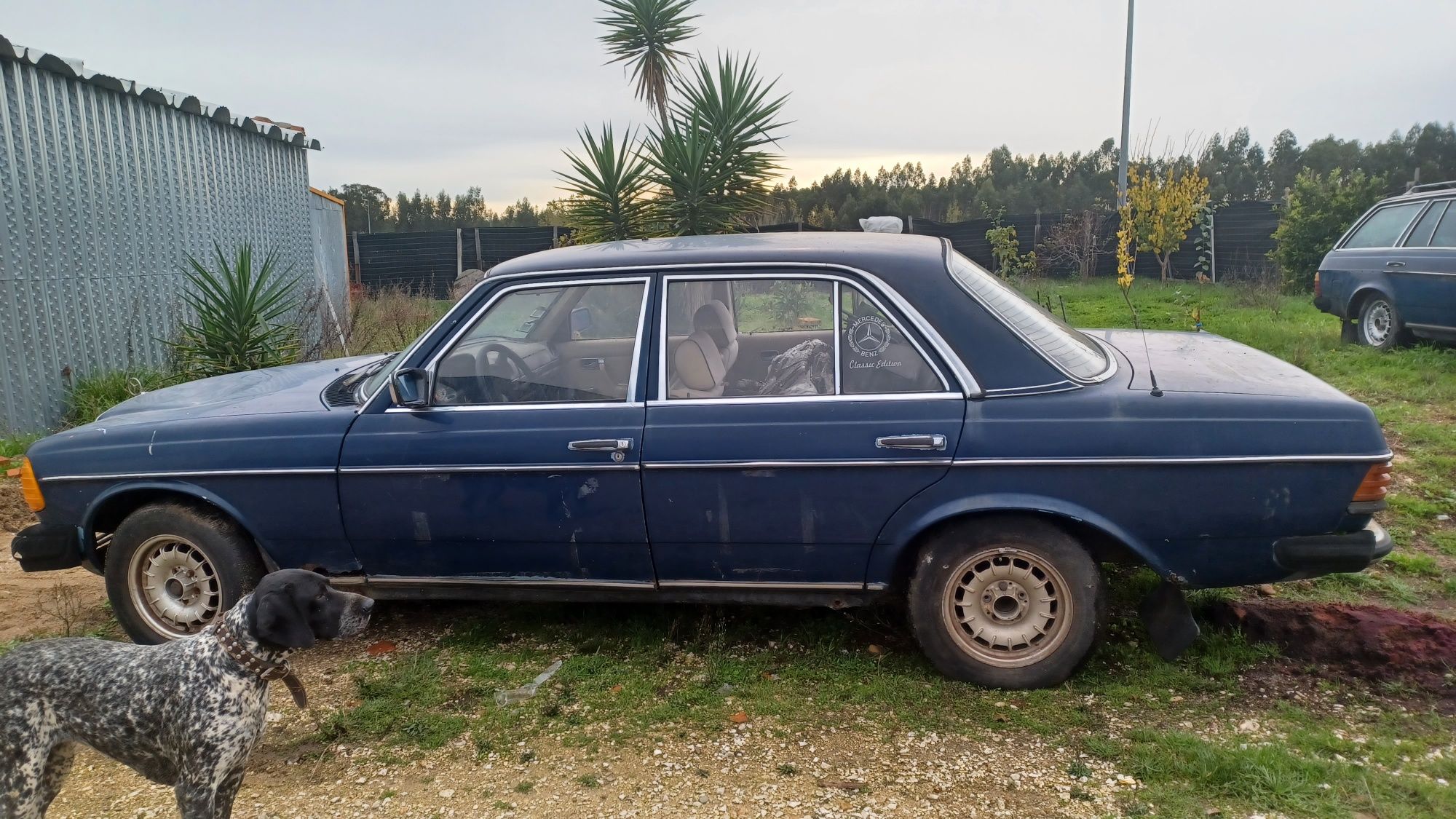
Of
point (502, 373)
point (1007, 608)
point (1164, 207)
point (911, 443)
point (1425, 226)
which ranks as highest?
point (1164, 207)

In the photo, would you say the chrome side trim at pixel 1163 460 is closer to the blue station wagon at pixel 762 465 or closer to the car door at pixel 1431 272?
the blue station wagon at pixel 762 465

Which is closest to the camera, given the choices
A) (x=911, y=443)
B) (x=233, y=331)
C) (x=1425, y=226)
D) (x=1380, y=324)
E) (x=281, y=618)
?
(x=281, y=618)

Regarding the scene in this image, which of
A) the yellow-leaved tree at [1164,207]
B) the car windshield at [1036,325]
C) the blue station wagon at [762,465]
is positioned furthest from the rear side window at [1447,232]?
the car windshield at [1036,325]

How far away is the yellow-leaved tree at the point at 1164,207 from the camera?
16750mm

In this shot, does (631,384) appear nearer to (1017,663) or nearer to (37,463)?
(1017,663)

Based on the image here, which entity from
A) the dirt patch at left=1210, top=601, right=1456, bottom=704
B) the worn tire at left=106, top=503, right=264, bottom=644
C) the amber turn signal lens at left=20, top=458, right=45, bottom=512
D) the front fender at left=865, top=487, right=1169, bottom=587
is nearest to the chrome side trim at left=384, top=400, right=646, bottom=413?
the worn tire at left=106, top=503, right=264, bottom=644

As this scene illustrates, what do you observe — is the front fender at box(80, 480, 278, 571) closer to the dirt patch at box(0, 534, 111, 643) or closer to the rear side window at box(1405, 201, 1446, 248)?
the dirt patch at box(0, 534, 111, 643)

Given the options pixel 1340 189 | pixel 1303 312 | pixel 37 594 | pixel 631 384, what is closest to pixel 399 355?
pixel 631 384

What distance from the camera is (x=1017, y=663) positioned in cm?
359

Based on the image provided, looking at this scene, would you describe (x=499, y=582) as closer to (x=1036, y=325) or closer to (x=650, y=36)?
(x=1036, y=325)

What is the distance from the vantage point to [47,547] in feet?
13.3

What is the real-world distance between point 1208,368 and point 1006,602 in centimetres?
123

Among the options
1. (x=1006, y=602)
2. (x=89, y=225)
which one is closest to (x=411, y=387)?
(x=1006, y=602)

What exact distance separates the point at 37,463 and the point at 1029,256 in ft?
59.4
